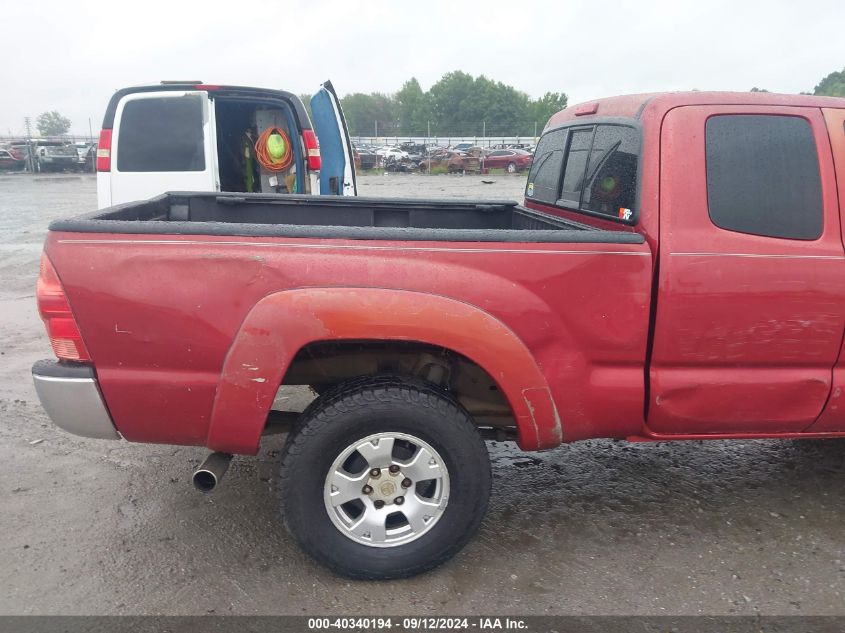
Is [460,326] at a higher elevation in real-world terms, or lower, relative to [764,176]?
lower

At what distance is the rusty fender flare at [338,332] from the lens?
250cm

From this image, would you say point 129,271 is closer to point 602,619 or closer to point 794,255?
point 602,619

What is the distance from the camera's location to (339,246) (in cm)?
254

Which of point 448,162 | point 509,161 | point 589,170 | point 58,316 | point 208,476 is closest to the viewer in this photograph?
point 58,316

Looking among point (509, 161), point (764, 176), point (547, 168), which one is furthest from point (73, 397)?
point (509, 161)

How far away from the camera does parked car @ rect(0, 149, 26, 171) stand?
106 feet

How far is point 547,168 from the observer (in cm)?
400

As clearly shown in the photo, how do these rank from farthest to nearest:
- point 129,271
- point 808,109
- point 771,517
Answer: point 771,517, point 808,109, point 129,271

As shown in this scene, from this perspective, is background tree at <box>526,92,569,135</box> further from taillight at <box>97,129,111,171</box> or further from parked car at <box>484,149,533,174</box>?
taillight at <box>97,129,111,171</box>

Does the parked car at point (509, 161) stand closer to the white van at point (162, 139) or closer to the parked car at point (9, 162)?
the parked car at point (9, 162)

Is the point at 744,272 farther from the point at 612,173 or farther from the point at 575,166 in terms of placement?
the point at 575,166

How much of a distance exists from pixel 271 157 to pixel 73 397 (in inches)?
182

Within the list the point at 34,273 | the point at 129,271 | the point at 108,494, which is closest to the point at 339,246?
the point at 129,271

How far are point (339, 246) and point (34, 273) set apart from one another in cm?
797
